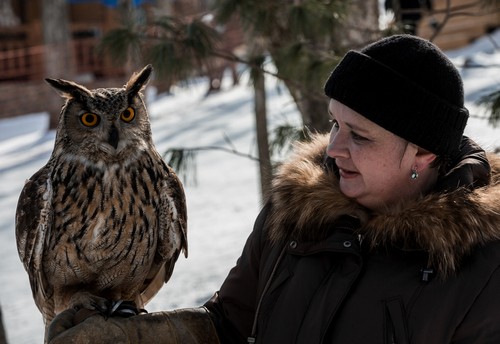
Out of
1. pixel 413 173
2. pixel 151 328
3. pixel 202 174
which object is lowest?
pixel 202 174

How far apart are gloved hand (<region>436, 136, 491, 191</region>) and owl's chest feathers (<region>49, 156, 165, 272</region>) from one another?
3.87ft

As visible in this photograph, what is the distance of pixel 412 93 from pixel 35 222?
1535 mm

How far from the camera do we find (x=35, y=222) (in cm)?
260

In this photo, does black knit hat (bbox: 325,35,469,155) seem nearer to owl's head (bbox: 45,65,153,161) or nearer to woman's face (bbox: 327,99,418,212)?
woman's face (bbox: 327,99,418,212)

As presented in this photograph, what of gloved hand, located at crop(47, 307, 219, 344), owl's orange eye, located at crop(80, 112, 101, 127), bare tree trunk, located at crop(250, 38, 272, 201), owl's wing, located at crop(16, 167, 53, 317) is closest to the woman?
gloved hand, located at crop(47, 307, 219, 344)

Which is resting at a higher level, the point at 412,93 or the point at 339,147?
the point at 412,93

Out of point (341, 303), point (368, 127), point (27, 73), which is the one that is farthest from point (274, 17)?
point (27, 73)

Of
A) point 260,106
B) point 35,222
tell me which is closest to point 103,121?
point 35,222

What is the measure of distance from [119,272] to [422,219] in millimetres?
1408

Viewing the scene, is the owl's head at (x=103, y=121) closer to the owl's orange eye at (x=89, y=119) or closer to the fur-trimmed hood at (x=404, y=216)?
the owl's orange eye at (x=89, y=119)

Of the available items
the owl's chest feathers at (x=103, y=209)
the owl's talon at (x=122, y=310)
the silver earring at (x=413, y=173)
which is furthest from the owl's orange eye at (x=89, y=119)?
the silver earring at (x=413, y=173)

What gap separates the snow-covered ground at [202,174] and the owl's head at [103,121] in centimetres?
121

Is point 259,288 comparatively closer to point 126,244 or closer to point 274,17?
point 126,244

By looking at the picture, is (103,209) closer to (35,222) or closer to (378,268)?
(35,222)
